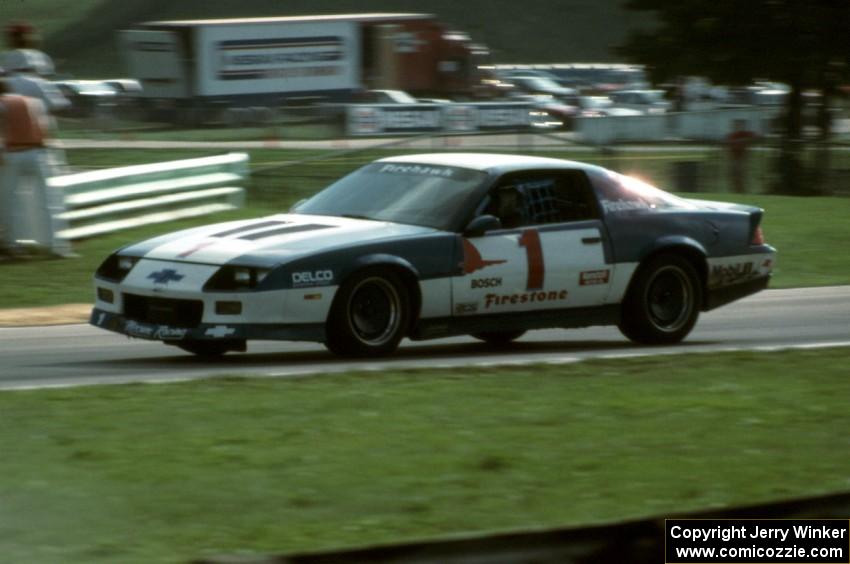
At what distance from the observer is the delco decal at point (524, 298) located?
1079cm

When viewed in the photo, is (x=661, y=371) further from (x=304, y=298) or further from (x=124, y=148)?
(x=124, y=148)

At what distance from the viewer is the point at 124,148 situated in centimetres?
3300

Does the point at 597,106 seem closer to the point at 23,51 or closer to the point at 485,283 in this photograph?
the point at 23,51

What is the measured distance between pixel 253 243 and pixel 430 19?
45942 millimetres

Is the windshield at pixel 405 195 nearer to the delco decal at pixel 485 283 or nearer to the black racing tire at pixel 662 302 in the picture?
the delco decal at pixel 485 283

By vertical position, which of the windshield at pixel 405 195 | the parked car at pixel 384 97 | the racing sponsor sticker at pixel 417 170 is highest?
the racing sponsor sticker at pixel 417 170

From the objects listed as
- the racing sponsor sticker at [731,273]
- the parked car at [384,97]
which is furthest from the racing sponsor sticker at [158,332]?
the parked car at [384,97]

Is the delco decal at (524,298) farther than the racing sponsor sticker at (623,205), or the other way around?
the racing sponsor sticker at (623,205)

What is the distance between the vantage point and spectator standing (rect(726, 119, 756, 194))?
26.4 m

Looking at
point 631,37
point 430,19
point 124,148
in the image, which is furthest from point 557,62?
Answer: point 124,148

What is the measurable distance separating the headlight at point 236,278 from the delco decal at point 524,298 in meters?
1.65

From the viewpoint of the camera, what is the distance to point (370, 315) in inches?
407

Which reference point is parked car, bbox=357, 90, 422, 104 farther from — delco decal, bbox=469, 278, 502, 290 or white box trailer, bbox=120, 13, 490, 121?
delco decal, bbox=469, 278, 502, 290

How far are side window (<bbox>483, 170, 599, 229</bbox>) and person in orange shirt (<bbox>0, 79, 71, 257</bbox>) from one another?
565 centimetres
